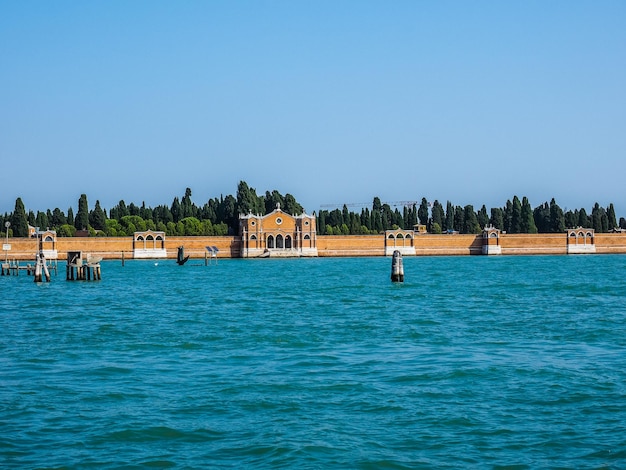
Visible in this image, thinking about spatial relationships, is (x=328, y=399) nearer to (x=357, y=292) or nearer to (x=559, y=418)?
(x=559, y=418)

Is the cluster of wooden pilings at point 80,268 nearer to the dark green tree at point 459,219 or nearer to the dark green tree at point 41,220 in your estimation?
the dark green tree at point 41,220

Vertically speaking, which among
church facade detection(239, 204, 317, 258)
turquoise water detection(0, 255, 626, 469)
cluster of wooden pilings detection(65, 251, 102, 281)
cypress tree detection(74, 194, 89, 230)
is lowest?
turquoise water detection(0, 255, 626, 469)

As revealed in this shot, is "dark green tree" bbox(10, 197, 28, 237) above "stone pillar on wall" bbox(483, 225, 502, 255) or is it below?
above

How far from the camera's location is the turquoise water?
282 inches

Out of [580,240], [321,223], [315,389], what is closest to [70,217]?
[321,223]

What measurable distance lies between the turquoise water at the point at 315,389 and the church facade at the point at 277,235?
45092 mm

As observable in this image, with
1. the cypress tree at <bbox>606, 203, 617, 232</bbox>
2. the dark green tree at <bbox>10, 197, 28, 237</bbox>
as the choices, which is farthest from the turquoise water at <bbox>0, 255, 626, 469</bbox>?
the cypress tree at <bbox>606, 203, 617, 232</bbox>

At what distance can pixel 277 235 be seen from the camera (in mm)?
64375

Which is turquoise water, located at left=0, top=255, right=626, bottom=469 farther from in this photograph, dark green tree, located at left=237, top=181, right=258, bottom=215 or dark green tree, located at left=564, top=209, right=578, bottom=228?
dark green tree, located at left=564, top=209, right=578, bottom=228

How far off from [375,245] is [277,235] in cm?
774

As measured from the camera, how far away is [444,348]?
40.7ft

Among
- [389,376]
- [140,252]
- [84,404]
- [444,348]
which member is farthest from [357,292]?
[140,252]

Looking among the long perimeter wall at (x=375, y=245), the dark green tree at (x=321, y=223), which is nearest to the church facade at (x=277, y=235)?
the long perimeter wall at (x=375, y=245)

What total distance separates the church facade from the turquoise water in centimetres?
4509
